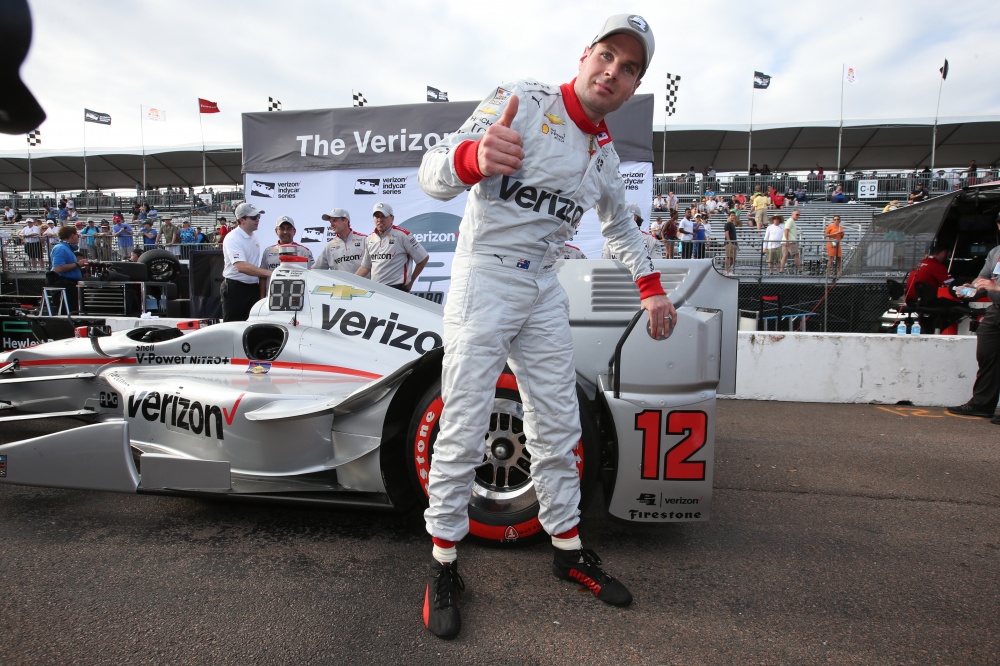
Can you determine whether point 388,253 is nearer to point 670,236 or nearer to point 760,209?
point 670,236

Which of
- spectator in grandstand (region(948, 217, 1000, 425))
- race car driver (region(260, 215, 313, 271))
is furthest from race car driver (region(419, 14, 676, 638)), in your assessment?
race car driver (region(260, 215, 313, 271))

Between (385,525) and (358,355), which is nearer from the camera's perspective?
(385,525)

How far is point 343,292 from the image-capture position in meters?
3.37

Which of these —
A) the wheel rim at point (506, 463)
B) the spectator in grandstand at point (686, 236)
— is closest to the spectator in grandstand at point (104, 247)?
the spectator in grandstand at point (686, 236)

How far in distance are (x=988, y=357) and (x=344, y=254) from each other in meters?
6.14

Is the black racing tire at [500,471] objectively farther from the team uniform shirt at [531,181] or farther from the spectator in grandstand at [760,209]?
the spectator in grandstand at [760,209]

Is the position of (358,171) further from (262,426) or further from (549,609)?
(549,609)

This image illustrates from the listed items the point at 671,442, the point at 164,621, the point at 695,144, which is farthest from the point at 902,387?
the point at 695,144

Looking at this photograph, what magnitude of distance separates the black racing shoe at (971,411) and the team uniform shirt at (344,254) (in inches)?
231

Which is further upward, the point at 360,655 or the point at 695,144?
the point at 695,144

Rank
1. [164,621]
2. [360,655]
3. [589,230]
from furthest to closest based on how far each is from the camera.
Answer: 1. [589,230]
2. [164,621]
3. [360,655]

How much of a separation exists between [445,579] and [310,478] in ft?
3.06

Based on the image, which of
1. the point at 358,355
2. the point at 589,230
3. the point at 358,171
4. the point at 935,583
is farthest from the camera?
the point at 358,171

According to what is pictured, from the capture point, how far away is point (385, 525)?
270cm
